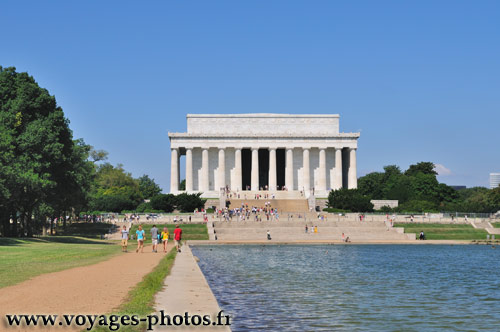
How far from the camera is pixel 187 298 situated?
703 inches

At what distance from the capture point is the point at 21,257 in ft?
109

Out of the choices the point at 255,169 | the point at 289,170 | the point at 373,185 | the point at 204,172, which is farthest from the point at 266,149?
the point at 373,185

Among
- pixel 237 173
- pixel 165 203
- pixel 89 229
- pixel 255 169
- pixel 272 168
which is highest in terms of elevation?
pixel 272 168

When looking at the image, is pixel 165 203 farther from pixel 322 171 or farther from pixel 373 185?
pixel 373 185

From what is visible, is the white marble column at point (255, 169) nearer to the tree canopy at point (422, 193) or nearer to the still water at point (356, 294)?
the tree canopy at point (422, 193)

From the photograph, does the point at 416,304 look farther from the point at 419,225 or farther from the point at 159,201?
the point at 159,201

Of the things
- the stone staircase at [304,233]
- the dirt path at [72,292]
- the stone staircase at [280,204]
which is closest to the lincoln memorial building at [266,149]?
the stone staircase at [280,204]

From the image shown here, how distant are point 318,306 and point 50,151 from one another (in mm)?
42025

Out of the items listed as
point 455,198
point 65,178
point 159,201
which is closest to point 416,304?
point 65,178

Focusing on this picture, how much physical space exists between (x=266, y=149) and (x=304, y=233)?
54.7m

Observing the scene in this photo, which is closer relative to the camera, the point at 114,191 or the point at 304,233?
the point at 304,233

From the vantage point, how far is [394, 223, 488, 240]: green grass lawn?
73.9 metres

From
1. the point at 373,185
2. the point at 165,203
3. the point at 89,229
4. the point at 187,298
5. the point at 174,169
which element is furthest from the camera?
the point at 373,185

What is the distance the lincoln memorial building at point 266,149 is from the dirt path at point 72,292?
95086 mm
